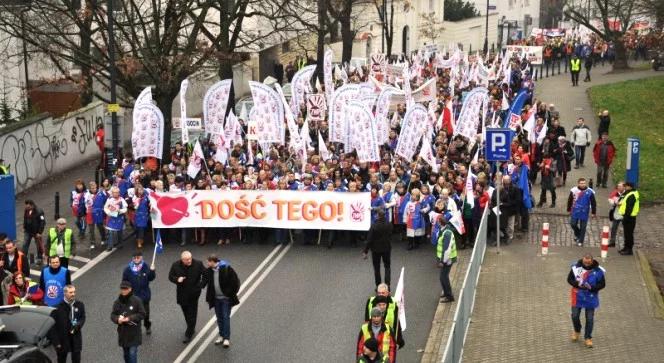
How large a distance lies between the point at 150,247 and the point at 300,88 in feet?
31.9

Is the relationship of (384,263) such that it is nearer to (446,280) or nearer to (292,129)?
(446,280)

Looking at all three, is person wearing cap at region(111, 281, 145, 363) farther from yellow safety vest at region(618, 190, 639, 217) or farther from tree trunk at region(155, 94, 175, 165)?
tree trunk at region(155, 94, 175, 165)

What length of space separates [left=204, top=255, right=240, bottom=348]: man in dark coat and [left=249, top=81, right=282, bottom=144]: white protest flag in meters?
9.72

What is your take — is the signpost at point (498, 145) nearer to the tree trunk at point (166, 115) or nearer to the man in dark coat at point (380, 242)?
the man in dark coat at point (380, 242)

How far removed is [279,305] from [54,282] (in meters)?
3.92

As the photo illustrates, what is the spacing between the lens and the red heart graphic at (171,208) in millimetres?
21172

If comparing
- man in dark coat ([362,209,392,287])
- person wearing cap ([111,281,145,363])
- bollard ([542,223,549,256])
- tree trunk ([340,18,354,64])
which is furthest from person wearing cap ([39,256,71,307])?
tree trunk ([340,18,354,64])

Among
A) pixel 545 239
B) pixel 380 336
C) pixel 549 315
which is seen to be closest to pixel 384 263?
pixel 549 315

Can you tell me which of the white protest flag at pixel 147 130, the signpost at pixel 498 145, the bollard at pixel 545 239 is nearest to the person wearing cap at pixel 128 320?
the signpost at pixel 498 145

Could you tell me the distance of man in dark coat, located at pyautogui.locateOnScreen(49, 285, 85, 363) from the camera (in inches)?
523

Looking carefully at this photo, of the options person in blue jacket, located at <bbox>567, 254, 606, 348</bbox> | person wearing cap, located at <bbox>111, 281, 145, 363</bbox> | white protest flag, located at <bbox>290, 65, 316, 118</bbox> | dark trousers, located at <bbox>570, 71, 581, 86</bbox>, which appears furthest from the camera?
dark trousers, located at <bbox>570, 71, 581, 86</bbox>

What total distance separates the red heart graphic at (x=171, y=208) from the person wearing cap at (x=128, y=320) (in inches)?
287

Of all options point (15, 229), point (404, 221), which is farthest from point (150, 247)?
point (404, 221)

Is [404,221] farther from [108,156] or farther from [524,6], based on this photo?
[524,6]
